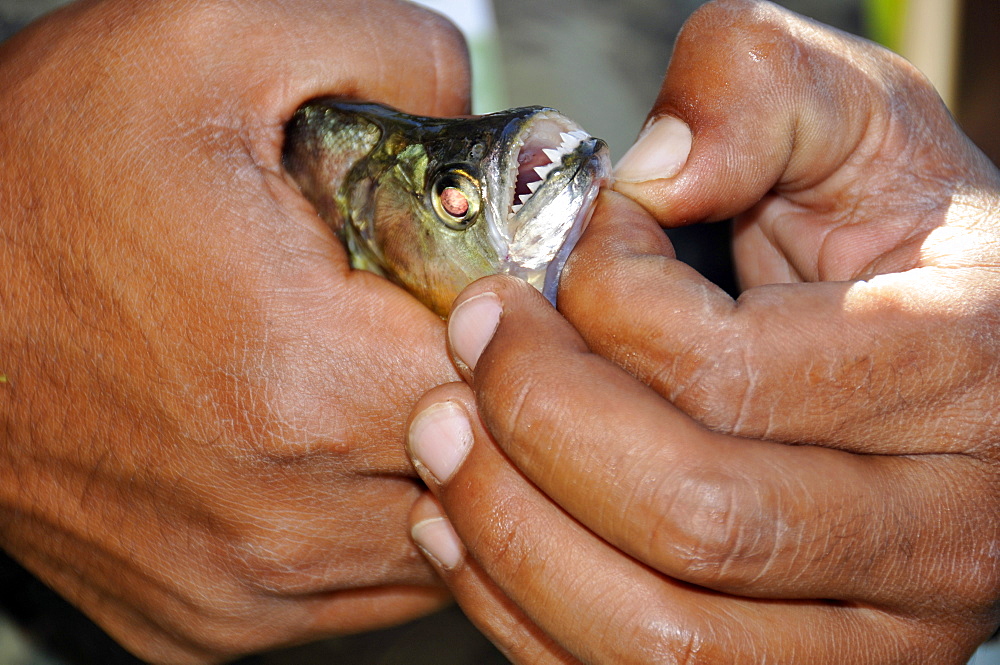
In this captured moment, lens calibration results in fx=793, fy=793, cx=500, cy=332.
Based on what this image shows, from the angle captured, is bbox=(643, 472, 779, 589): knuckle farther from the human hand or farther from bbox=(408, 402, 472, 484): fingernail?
the human hand

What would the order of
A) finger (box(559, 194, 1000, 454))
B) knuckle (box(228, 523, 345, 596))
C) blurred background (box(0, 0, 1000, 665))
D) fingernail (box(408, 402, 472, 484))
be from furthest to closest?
blurred background (box(0, 0, 1000, 665))
knuckle (box(228, 523, 345, 596))
fingernail (box(408, 402, 472, 484))
finger (box(559, 194, 1000, 454))

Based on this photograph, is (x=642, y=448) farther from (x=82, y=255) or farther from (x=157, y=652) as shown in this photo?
(x=157, y=652)

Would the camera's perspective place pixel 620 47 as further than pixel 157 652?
Yes

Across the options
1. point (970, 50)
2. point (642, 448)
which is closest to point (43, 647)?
point (642, 448)

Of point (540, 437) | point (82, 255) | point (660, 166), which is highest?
point (660, 166)

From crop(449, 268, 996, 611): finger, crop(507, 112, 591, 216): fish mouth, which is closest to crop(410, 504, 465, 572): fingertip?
crop(449, 268, 996, 611): finger

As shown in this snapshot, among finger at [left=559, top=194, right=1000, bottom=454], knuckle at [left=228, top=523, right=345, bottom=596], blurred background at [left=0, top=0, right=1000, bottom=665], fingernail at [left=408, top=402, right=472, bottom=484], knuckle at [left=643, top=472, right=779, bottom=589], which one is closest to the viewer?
A: knuckle at [left=643, top=472, right=779, bottom=589]

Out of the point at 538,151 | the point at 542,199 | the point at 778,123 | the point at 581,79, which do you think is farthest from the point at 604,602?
the point at 581,79

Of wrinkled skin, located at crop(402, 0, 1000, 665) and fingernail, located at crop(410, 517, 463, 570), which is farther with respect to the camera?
fingernail, located at crop(410, 517, 463, 570)
